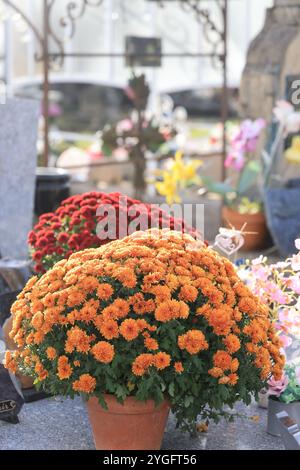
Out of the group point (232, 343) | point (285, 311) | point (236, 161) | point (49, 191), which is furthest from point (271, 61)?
point (232, 343)

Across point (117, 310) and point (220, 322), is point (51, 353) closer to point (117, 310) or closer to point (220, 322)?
point (117, 310)

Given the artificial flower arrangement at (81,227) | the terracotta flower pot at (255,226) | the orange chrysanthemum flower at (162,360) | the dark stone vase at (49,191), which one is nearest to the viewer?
the orange chrysanthemum flower at (162,360)

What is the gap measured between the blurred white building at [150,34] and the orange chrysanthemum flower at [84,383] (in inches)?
333

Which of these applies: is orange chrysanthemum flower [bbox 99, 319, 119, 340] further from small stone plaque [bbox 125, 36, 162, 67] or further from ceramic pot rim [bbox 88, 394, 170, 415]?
small stone plaque [bbox 125, 36, 162, 67]

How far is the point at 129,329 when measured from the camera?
9.18ft

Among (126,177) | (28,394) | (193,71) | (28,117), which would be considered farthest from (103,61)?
(28,394)

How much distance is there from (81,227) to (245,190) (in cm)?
299

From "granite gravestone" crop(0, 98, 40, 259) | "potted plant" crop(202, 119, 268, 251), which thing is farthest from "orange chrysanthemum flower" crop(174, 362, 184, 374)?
"potted plant" crop(202, 119, 268, 251)

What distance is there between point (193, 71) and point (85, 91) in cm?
167

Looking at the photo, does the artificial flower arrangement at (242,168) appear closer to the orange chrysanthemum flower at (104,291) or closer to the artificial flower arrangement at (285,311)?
the artificial flower arrangement at (285,311)

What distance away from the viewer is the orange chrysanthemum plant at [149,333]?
2.81 metres

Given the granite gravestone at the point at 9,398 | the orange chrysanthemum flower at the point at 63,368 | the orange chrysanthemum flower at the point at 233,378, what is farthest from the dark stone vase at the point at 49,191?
the orange chrysanthemum flower at the point at 233,378

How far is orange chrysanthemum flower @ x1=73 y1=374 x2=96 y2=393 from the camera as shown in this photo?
2.79m
